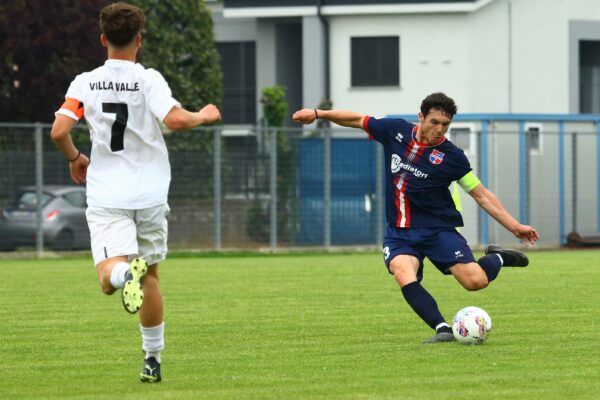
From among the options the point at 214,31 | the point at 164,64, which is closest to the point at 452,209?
the point at 164,64

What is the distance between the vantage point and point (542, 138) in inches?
1179

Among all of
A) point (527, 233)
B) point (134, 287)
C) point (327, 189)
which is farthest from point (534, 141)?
point (134, 287)

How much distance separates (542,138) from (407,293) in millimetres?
19885

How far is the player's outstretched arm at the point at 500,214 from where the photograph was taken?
34.2ft

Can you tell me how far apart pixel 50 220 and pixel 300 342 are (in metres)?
15.6

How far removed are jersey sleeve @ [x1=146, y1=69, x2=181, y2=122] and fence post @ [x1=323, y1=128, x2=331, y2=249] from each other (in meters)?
19.7

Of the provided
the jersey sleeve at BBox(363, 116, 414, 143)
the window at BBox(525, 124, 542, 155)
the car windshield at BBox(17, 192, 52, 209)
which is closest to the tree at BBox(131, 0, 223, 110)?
the window at BBox(525, 124, 542, 155)

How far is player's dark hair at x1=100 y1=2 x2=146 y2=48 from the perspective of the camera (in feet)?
25.5

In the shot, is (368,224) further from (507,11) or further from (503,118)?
(507,11)

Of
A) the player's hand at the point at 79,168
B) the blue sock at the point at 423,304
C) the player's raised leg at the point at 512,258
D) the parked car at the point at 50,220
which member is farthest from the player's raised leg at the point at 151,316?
the parked car at the point at 50,220

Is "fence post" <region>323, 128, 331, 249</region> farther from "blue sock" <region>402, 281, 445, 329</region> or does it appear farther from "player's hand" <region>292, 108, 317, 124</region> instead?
"player's hand" <region>292, 108, 317, 124</region>

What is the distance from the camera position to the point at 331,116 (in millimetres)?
10594

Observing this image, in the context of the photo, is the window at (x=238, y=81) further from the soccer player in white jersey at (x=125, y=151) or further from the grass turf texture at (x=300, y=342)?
the soccer player in white jersey at (x=125, y=151)

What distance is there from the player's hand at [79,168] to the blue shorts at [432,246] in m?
3.20
